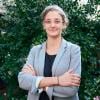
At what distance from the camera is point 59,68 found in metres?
3.00

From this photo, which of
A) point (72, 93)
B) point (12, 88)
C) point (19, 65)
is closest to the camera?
point (72, 93)

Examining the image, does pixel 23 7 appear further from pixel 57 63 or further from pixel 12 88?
pixel 57 63

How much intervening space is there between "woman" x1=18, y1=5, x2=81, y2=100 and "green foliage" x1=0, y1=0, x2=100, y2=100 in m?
1.85

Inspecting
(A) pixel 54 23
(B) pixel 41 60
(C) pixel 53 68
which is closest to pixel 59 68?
(C) pixel 53 68

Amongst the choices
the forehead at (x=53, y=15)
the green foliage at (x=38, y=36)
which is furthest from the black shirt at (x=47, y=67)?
the green foliage at (x=38, y=36)

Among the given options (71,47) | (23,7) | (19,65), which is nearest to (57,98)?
(71,47)

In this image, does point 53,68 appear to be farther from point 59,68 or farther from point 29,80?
point 29,80

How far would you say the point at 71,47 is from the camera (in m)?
3.11

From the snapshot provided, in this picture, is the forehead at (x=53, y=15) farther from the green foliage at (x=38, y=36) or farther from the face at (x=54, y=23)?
the green foliage at (x=38, y=36)

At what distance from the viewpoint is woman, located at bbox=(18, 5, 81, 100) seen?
9.76 feet

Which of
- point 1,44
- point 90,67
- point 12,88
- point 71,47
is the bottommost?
point 12,88

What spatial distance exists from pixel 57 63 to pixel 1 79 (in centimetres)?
255

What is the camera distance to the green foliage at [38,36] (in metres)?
5.06

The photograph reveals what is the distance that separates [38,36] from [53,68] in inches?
81.3
